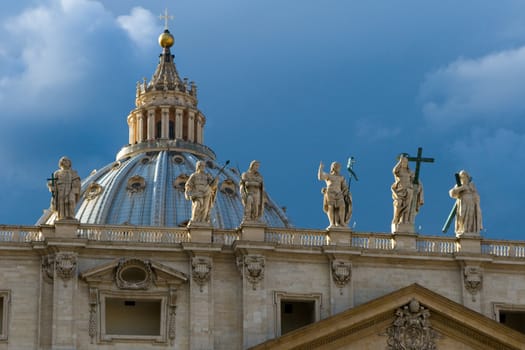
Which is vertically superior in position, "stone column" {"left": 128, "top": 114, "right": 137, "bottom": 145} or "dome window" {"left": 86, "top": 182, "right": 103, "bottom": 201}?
"stone column" {"left": 128, "top": 114, "right": 137, "bottom": 145}

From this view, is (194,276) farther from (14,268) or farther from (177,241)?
(14,268)

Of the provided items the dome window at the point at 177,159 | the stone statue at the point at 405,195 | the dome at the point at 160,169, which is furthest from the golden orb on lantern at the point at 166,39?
the stone statue at the point at 405,195

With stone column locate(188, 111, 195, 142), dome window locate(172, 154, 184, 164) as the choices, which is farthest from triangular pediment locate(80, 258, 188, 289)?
stone column locate(188, 111, 195, 142)

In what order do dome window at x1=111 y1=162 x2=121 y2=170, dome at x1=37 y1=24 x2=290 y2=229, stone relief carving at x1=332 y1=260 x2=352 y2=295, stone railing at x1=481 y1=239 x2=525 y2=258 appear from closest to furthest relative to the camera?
stone relief carving at x1=332 y1=260 x2=352 y2=295 < stone railing at x1=481 y1=239 x2=525 y2=258 < dome at x1=37 y1=24 x2=290 y2=229 < dome window at x1=111 y1=162 x2=121 y2=170

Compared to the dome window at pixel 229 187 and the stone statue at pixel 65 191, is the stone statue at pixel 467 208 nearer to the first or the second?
the stone statue at pixel 65 191

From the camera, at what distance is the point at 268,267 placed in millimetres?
75188

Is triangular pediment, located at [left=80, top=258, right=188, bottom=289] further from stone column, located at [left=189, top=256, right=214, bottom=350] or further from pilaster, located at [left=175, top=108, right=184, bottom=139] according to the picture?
pilaster, located at [left=175, top=108, right=184, bottom=139]

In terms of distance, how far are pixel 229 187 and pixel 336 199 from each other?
71.8m

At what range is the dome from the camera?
479 feet

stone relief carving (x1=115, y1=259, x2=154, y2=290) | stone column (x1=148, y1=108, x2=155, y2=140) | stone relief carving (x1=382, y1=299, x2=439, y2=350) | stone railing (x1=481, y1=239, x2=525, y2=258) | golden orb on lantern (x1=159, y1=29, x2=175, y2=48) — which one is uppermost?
golden orb on lantern (x1=159, y1=29, x2=175, y2=48)

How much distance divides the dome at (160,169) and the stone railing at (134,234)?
66938 millimetres

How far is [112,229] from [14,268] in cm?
452

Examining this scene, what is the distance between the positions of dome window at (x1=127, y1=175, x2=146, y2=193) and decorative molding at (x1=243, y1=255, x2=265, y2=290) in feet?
251

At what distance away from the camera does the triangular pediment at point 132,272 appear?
7362 centimetres
